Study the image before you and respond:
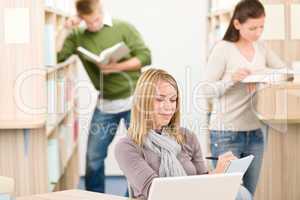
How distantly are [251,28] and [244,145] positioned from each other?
711 millimetres

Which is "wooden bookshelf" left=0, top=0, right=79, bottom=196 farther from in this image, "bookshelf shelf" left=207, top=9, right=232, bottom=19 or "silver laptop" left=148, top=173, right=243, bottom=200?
"silver laptop" left=148, top=173, right=243, bottom=200

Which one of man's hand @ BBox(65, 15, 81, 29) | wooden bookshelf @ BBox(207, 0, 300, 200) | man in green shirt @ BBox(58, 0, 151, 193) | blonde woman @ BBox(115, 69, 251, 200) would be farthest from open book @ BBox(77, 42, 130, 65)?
blonde woman @ BBox(115, 69, 251, 200)

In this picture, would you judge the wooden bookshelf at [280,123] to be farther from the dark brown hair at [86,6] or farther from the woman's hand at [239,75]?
the dark brown hair at [86,6]

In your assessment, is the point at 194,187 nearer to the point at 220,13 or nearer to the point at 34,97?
the point at 34,97

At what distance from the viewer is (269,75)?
4352mm

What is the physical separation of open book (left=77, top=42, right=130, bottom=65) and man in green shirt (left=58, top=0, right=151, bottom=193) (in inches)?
0.8

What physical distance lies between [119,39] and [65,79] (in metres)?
0.41

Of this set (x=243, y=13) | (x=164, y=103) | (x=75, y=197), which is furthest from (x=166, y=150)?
(x=243, y=13)

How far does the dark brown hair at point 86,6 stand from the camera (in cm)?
420

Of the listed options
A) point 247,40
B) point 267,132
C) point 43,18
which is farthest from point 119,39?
point 267,132

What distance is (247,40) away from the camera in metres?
4.31

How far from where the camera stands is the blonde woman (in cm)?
297

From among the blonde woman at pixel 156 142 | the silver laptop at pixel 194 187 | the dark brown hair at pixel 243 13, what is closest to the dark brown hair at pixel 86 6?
the dark brown hair at pixel 243 13

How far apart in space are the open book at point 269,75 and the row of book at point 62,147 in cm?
109
